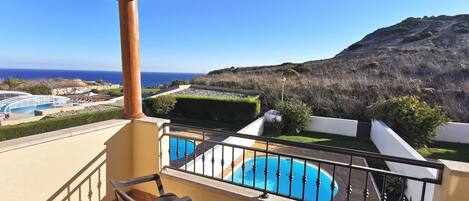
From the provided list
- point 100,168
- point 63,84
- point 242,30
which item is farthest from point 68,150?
point 63,84

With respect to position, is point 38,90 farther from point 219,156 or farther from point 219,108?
point 219,156

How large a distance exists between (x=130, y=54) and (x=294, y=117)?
775cm

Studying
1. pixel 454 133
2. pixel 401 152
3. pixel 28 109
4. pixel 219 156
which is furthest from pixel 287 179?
pixel 28 109

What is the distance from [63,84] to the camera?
89.9ft

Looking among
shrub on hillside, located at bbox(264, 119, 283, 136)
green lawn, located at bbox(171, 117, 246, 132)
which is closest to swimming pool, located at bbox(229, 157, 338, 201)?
shrub on hillside, located at bbox(264, 119, 283, 136)

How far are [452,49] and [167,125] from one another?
93.4 feet

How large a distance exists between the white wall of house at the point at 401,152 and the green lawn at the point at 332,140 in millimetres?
347

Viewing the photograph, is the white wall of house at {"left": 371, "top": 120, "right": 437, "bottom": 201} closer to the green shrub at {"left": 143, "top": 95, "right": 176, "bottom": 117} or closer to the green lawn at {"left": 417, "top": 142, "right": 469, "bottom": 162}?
the green lawn at {"left": 417, "top": 142, "right": 469, "bottom": 162}

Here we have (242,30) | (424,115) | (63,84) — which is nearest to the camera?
(424,115)

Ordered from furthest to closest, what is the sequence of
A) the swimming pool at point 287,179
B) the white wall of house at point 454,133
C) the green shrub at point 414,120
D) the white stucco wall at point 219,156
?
1. the white wall of house at point 454,133
2. the green shrub at point 414,120
3. the swimming pool at point 287,179
4. the white stucco wall at point 219,156

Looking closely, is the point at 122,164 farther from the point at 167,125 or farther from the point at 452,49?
the point at 452,49

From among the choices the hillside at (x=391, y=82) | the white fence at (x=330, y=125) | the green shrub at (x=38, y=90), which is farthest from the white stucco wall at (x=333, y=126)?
the green shrub at (x=38, y=90)

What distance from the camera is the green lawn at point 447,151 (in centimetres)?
665

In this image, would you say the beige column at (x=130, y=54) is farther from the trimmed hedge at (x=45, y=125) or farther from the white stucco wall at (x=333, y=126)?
the white stucco wall at (x=333, y=126)
